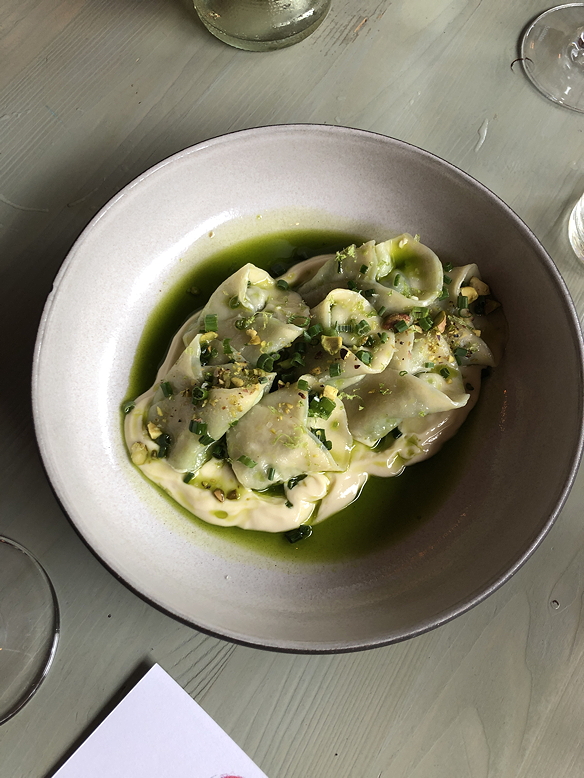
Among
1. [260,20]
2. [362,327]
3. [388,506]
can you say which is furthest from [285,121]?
[388,506]

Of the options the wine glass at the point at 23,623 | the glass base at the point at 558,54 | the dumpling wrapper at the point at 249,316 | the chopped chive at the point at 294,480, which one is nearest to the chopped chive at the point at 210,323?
the dumpling wrapper at the point at 249,316

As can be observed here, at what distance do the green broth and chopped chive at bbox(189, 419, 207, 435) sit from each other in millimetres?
284

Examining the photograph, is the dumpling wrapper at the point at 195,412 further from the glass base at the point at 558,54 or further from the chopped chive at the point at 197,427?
the glass base at the point at 558,54

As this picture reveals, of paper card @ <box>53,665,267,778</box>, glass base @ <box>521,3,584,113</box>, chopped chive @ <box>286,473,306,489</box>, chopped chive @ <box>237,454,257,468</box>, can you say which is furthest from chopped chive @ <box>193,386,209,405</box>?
glass base @ <box>521,3,584,113</box>

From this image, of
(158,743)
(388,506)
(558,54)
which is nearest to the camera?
(158,743)

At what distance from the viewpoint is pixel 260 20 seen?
268 cm

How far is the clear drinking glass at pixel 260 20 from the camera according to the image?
265 centimetres

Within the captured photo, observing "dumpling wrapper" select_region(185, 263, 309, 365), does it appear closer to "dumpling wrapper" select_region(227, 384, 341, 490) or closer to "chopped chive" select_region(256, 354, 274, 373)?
"chopped chive" select_region(256, 354, 274, 373)

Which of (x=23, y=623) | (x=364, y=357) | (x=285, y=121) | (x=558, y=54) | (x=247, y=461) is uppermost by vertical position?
(x=558, y=54)

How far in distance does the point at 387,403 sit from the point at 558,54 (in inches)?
78.5

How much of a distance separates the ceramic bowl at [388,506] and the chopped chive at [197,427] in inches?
11.5

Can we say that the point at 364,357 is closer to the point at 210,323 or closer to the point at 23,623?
the point at 210,323

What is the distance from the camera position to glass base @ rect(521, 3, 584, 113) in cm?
283

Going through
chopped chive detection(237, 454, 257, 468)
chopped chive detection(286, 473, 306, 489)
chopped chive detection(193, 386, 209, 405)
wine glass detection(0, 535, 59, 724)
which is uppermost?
chopped chive detection(193, 386, 209, 405)
